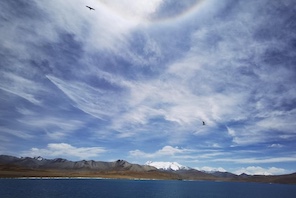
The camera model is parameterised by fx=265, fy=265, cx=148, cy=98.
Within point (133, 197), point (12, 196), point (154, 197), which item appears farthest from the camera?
point (154, 197)

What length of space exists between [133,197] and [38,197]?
39.7 m

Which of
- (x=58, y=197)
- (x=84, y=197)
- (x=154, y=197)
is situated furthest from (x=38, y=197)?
(x=154, y=197)

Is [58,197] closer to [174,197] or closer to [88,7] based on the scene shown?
[174,197]

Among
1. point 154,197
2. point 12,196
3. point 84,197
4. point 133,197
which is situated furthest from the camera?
point 154,197

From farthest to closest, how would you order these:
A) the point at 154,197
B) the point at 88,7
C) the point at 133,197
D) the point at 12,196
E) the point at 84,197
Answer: the point at 154,197, the point at 133,197, the point at 84,197, the point at 12,196, the point at 88,7

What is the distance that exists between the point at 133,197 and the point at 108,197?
11830 millimetres

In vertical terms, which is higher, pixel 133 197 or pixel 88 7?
pixel 88 7

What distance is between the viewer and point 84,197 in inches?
4313

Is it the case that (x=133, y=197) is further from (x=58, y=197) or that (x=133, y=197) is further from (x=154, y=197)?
(x=58, y=197)

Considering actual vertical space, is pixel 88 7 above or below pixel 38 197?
above

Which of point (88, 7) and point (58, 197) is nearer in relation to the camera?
point (88, 7)

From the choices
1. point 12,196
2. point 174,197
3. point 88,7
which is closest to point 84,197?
point 12,196

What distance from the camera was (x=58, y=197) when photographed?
346ft

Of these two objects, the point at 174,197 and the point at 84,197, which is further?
Result: the point at 174,197
